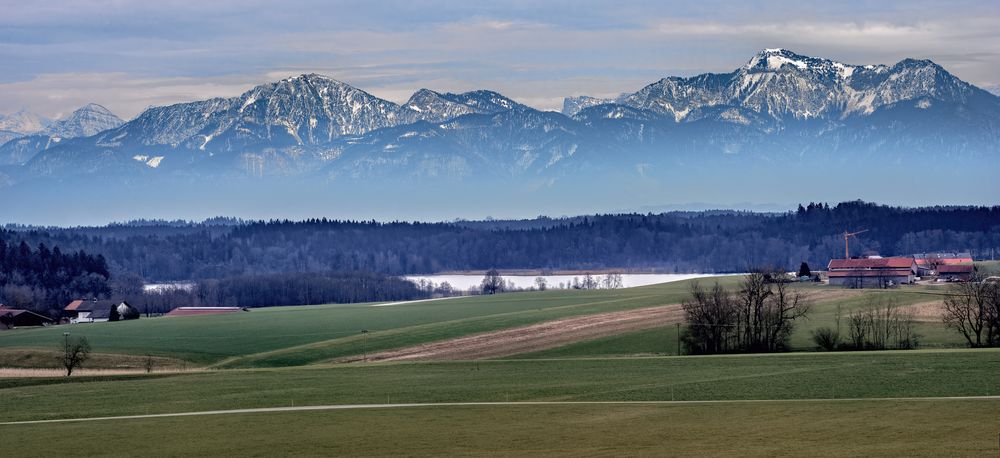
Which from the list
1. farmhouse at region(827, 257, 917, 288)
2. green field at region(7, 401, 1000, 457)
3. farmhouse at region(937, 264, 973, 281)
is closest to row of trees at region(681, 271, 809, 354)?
green field at region(7, 401, 1000, 457)

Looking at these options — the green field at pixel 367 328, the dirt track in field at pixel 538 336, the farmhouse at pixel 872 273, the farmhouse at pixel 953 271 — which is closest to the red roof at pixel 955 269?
the farmhouse at pixel 953 271

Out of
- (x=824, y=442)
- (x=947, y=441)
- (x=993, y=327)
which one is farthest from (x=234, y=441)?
(x=993, y=327)

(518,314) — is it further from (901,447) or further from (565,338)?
(901,447)

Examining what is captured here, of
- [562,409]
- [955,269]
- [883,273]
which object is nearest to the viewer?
[562,409]

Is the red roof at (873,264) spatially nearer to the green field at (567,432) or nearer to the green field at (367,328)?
the green field at (367,328)

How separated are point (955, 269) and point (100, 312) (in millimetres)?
101951

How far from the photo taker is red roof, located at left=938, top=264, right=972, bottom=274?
152500 millimetres

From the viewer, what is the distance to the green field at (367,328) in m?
101

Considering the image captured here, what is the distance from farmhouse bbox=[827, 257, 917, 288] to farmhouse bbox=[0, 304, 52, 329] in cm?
9205

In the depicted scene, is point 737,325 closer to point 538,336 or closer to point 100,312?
point 538,336

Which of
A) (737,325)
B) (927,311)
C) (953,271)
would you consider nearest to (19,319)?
(737,325)

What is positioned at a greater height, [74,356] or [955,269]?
[955,269]

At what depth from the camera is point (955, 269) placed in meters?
154

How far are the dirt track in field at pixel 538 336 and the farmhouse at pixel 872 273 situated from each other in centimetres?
2844
